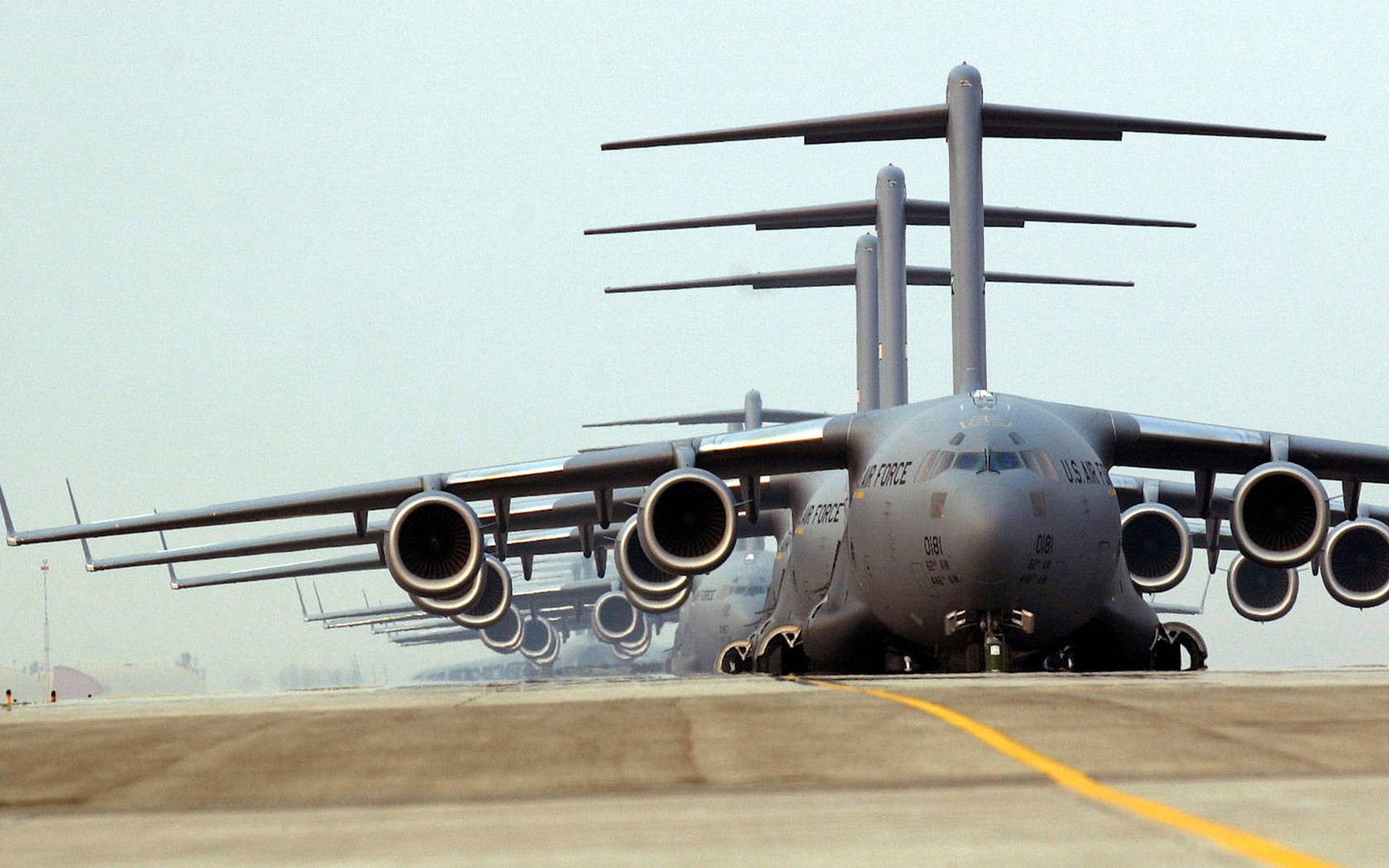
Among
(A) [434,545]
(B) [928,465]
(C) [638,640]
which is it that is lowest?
(C) [638,640]

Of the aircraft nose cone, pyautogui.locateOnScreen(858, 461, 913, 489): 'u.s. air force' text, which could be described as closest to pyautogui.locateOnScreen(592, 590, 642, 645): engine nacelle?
pyautogui.locateOnScreen(858, 461, 913, 489): 'u.s. air force' text

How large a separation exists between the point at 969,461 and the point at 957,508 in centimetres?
49

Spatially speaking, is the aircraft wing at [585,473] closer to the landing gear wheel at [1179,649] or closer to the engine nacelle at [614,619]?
the landing gear wheel at [1179,649]

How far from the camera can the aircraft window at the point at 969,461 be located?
1490 centimetres

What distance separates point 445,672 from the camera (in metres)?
138

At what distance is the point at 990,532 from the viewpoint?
14414mm

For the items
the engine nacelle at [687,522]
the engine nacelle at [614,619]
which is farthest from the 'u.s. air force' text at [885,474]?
the engine nacelle at [614,619]

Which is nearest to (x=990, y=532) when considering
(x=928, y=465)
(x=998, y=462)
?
(x=998, y=462)

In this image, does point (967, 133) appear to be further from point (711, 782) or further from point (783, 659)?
point (711, 782)

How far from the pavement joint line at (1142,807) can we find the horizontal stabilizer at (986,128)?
40.6ft

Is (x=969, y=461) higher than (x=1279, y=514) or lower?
higher

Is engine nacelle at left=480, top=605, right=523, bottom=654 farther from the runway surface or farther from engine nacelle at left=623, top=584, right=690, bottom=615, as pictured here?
the runway surface

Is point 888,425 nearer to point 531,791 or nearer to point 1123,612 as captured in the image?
point 1123,612

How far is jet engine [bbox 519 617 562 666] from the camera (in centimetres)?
6956
